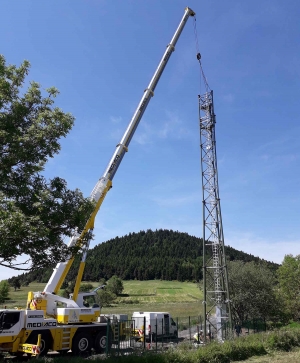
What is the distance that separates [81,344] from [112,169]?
10.3 meters

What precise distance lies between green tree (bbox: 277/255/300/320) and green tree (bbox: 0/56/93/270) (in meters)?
39.5

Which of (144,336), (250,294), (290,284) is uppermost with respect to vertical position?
(290,284)

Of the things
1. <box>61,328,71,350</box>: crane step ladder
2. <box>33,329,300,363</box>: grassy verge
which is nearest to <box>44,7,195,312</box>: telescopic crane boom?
<box>61,328,71,350</box>: crane step ladder

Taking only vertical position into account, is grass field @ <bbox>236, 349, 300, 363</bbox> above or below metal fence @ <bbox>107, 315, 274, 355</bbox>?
below

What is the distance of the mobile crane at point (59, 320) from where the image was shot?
17.0 m

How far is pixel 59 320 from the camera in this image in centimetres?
1894

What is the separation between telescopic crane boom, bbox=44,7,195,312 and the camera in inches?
742

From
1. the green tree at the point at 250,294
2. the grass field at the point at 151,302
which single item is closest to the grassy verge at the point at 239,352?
the green tree at the point at 250,294

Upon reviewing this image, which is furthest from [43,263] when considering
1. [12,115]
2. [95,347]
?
[95,347]

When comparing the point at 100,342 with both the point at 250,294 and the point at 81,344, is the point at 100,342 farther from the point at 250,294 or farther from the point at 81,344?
the point at 250,294

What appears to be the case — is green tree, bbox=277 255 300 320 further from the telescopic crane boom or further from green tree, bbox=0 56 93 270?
green tree, bbox=0 56 93 270

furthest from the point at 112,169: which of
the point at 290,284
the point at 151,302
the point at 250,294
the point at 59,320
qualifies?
the point at 151,302

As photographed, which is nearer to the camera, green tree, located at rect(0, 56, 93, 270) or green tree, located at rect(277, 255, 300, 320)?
green tree, located at rect(0, 56, 93, 270)

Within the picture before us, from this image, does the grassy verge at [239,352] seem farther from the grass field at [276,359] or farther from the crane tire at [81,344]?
the crane tire at [81,344]
